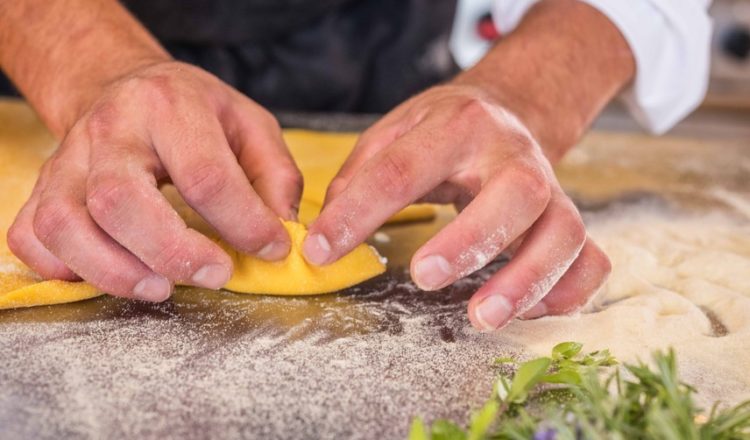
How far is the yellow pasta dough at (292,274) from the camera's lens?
43.3 inches

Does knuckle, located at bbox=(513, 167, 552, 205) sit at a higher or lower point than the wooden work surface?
higher

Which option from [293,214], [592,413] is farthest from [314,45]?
[592,413]

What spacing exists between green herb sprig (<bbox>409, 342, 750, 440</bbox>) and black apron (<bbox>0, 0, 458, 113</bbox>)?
1.34 m

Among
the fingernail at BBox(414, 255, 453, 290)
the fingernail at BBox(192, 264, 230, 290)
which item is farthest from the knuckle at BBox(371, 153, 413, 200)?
the fingernail at BBox(192, 264, 230, 290)

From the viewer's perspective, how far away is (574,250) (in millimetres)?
1070

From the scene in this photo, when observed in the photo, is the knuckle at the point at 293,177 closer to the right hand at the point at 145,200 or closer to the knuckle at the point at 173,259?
the right hand at the point at 145,200

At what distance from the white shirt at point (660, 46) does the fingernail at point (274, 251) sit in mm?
977

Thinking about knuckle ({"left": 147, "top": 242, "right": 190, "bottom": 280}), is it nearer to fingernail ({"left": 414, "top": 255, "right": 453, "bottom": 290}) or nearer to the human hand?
the human hand

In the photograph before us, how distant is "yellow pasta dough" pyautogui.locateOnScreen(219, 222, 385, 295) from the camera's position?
3.61 feet

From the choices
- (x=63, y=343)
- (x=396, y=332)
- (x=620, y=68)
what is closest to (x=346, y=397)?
(x=396, y=332)

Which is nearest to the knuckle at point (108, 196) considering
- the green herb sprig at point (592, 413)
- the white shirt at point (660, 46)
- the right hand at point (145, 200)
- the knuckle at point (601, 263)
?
the right hand at point (145, 200)

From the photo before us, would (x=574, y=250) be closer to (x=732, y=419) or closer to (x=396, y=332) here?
(x=396, y=332)

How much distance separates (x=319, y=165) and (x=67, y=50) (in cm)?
50

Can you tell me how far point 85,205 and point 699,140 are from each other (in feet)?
5.87
